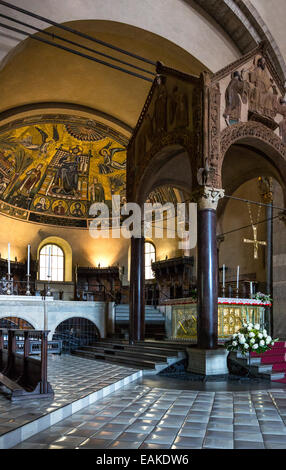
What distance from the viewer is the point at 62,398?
588cm

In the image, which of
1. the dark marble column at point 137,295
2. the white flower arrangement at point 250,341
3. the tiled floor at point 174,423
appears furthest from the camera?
the dark marble column at point 137,295

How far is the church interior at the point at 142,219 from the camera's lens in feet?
19.1

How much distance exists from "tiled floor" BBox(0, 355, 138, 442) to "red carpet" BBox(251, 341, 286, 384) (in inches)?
117

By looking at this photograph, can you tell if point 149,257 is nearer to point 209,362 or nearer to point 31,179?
point 31,179

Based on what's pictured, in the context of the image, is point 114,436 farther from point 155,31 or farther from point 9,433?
point 155,31

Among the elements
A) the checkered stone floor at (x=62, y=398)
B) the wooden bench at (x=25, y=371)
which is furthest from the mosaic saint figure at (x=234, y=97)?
the wooden bench at (x=25, y=371)

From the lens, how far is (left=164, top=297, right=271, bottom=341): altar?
1086 centimetres

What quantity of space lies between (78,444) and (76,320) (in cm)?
1004

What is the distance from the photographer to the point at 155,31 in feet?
45.1

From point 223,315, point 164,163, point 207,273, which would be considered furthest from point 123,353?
point 164,163

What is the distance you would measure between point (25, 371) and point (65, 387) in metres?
0.69

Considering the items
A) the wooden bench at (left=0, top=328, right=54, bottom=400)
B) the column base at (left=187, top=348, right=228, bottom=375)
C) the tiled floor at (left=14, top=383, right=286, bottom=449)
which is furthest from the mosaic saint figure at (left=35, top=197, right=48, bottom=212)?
the tiled floor at (left=14, top=383, right=286, bottom=449)

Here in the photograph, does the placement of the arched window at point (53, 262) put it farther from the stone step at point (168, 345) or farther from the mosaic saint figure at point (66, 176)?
the stone step at point (168, 345)

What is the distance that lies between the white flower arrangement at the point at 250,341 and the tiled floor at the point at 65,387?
7.17 ft
